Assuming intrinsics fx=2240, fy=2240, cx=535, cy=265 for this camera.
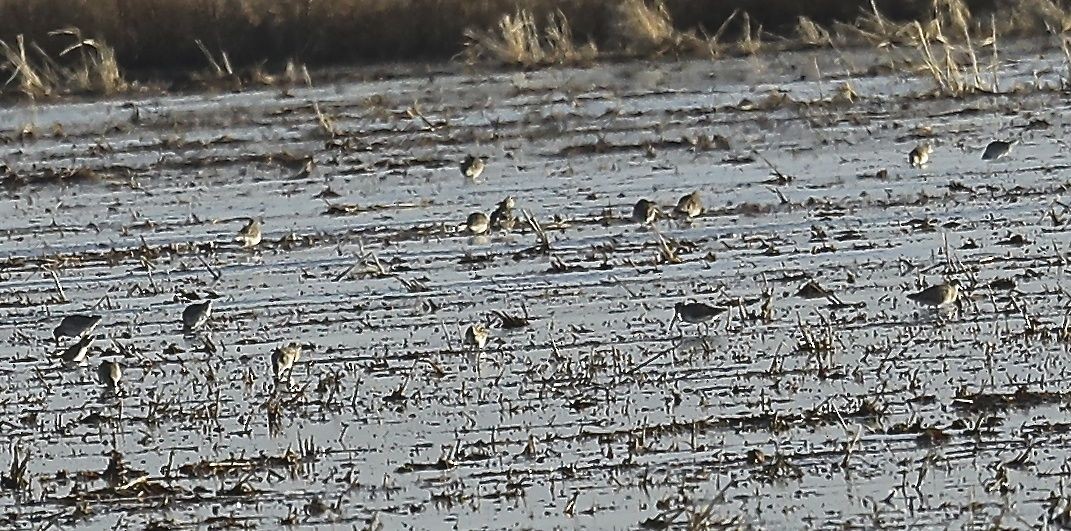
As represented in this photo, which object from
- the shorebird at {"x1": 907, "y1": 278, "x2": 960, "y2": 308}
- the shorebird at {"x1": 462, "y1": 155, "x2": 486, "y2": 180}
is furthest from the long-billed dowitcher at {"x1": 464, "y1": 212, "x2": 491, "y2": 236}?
the shorebird at {"x1": 907, "y1": 278, "x2": 960, "y2": 308}

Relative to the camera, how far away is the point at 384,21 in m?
26.9

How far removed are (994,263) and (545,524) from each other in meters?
5.10

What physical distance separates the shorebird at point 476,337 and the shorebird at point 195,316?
5.13ft

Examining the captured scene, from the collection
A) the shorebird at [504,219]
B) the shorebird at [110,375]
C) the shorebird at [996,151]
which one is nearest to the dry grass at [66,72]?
the shorebird at [504,219]

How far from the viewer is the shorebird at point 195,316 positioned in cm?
1136

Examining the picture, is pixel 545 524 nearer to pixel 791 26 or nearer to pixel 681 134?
pixel 681 134

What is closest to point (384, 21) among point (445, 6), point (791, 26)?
point (445, 6)

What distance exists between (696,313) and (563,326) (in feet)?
2.15

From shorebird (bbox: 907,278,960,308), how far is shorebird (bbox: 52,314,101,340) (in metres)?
4.07

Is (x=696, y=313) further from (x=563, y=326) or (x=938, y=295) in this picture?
(x=938, y=295)

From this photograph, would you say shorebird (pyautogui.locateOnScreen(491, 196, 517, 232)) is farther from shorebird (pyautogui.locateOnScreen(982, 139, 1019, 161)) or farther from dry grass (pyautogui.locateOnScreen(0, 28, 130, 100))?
dry grass (pyautogui.locateOnScreen(0, 28, 130, 100))

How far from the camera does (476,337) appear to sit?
409 inches

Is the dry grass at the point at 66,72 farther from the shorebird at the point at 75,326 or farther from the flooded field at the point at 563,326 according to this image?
the shorebird at the point at 75,326

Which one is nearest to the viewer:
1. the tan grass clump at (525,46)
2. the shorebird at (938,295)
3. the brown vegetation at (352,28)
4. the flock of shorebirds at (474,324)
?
the flock of shorebirds at (474,324)
